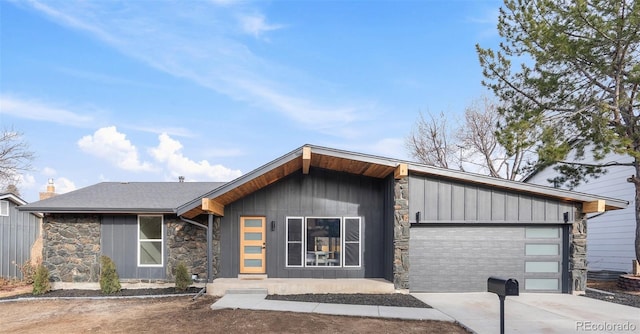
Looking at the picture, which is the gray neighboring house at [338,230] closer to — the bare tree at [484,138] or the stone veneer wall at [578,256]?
the stone veneer wall at [578,256]

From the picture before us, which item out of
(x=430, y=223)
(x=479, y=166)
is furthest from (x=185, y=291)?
(x=479, y=166)

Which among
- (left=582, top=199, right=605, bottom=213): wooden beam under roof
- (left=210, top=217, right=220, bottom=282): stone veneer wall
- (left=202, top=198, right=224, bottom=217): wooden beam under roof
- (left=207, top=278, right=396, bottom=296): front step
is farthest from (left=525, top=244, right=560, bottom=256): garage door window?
(left=210, top=217, right=220, bottom=282): stone veneer wall

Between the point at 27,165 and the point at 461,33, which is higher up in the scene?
the point at 461,33

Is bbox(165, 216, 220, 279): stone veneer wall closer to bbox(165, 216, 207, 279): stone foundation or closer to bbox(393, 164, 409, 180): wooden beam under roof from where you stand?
bbox(165, 216, 207, 279): stone foundation

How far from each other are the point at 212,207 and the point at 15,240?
Answer: 8.04 metres

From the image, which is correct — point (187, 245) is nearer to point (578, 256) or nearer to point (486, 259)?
point (486, 259)

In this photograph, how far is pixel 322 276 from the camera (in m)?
9.97

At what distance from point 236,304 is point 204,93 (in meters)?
9.35

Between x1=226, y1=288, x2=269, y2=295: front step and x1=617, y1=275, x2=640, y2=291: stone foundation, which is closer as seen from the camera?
x1=226, y1=288, x2=269, y2=295: front step

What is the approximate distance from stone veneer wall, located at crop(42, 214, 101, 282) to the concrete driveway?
861 cm

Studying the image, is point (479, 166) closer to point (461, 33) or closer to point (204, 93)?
point (461, 33)

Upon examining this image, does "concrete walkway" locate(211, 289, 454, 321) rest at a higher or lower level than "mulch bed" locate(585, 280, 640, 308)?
higher

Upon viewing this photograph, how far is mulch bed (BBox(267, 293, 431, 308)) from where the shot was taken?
760 centimetres

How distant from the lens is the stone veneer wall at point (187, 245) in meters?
10.0
